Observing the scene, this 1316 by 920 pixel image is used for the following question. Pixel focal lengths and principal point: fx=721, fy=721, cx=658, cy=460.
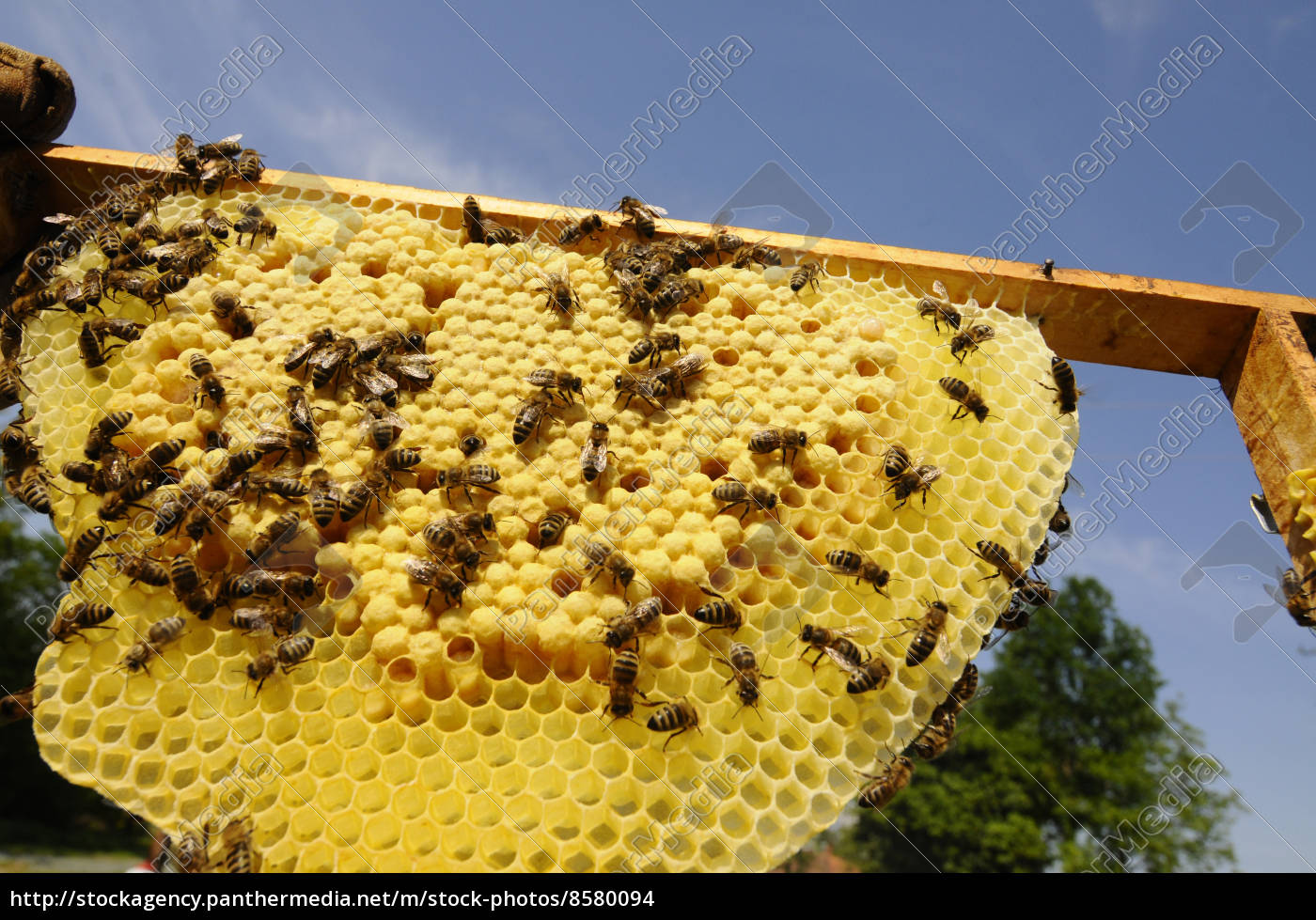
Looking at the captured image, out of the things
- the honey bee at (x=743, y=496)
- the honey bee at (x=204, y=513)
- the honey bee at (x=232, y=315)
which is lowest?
the honey bee at (x=204, y=513)

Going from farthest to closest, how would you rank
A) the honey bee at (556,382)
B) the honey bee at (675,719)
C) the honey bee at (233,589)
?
the honey bee at (556,382) < the honey bee at (233,589) < the honey bee at (675,719)

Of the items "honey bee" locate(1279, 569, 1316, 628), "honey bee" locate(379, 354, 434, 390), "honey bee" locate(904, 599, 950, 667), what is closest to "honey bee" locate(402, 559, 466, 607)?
"honey bee" locate(379, 354, 434, 390)

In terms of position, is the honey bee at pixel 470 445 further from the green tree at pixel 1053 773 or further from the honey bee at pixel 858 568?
the green tree at pixel 1053 773

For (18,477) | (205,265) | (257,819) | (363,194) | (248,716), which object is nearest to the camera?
(257,819)

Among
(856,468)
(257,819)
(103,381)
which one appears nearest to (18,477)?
(103,381)

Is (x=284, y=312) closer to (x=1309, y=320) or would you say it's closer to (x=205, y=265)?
(x=205, y=265)

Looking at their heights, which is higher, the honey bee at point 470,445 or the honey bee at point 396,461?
the honey bee at point 470,445

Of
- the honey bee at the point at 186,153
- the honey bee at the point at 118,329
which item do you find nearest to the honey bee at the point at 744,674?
the honey bee at the point at 118,329

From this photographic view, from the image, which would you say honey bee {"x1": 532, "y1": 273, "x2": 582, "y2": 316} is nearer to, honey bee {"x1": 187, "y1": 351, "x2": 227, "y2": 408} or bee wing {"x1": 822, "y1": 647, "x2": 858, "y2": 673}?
honey bee {"x1": 187, "y1": 351, "x2": 227, "y2": 408}
